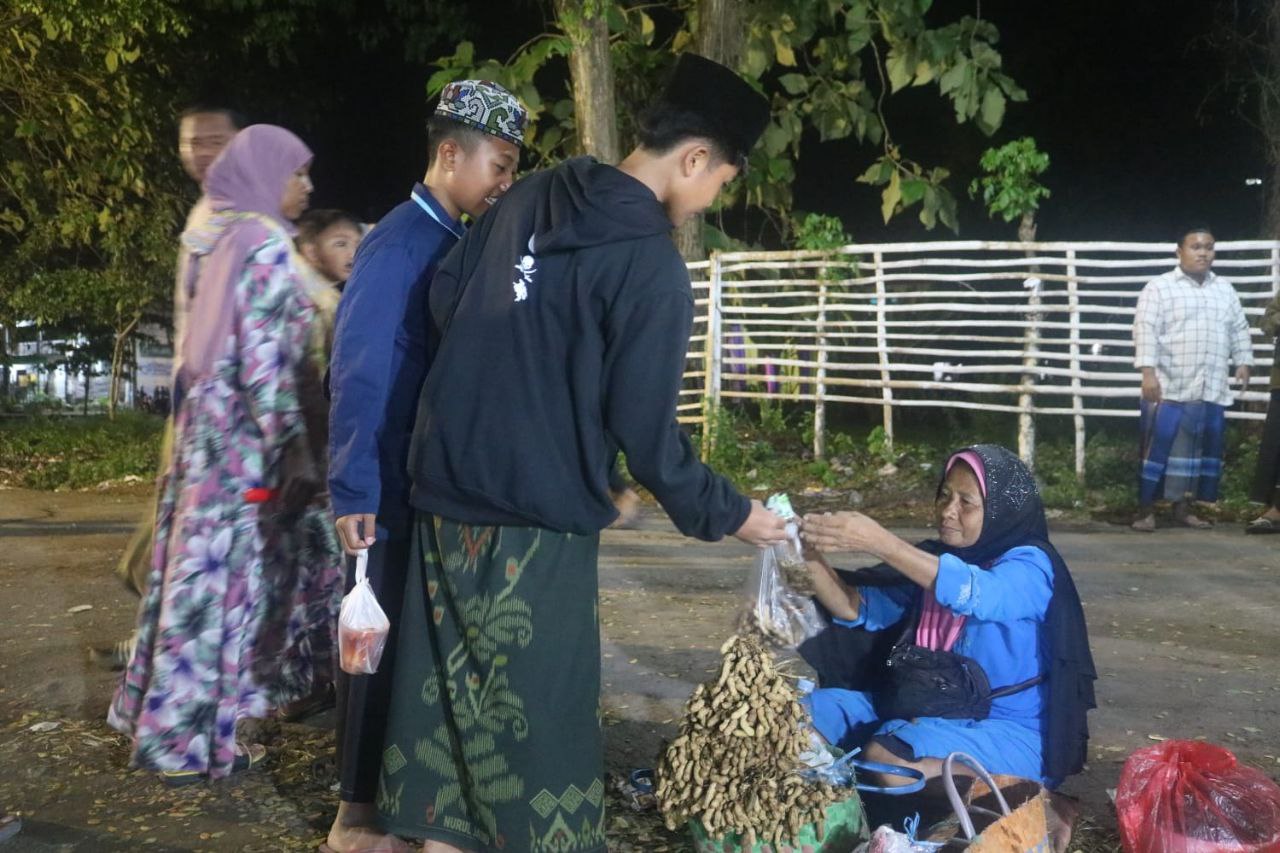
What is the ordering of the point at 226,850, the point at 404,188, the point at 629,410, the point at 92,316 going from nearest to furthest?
the point at 629,410 < the point at 226,850 < the point at 92,316 < the point at 404,188

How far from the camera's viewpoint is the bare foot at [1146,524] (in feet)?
28.0

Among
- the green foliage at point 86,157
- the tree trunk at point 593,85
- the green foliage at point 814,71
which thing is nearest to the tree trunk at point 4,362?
the green foliage at point 86,157

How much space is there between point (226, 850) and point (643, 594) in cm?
347

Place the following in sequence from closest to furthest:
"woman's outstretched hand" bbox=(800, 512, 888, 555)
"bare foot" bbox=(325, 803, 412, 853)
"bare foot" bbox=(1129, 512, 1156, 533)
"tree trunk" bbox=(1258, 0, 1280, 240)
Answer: "woman's outstretched hand" bbox=(800, 512, 888, 555) → "bare foot" bbox=(325, 803, 412, 853) → "bare foot" bbox=(1129, 512, 1156, 533) → "tree trunk" bbox=(1258, 0, 1280, 240)

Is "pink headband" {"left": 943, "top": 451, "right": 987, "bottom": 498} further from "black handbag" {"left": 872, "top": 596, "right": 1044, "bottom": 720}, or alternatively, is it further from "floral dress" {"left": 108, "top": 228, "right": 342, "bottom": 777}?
"floral dress" {"left": 108, "top": 228, "right": 342, "bottom": 777}

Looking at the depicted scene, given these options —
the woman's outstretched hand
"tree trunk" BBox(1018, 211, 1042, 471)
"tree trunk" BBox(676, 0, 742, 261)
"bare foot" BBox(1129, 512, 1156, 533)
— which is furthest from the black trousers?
"tree trunk" BBox(676, 0, 742, 261)

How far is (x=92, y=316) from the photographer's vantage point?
19062 mm

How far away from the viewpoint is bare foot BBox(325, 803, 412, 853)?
3.12 metres

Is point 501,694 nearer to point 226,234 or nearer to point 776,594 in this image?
point 776,594

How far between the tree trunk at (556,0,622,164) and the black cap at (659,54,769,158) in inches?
358

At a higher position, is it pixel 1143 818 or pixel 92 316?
pixel 92 316

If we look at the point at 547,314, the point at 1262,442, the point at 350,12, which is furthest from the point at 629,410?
the point at 350,12

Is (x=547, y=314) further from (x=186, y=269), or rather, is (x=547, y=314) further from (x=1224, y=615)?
(x=1224, y=615)

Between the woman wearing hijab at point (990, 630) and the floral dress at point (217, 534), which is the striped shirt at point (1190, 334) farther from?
the floral dress at point (217, 534)
